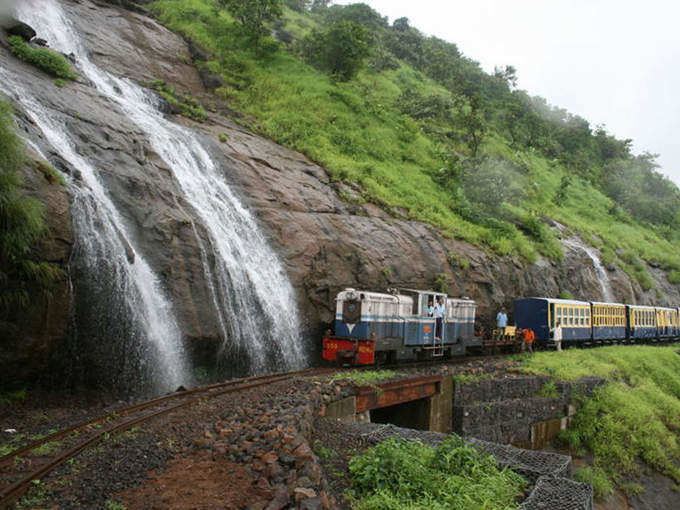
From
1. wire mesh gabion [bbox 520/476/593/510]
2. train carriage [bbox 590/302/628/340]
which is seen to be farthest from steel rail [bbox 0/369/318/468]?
train carriage [bbox 590/302/628/340]

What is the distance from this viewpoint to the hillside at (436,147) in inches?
1147

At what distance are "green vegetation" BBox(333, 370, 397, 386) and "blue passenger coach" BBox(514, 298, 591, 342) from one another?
12.7 m

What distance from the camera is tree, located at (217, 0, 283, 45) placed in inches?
1415

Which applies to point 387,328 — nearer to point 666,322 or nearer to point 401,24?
point 666,322

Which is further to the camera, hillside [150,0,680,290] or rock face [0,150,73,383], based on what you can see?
hillside [150,0,680,290]

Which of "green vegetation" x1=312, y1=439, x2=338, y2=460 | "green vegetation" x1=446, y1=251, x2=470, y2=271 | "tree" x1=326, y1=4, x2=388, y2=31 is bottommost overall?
"green vegetation" x1=312, y1=439, x2=338, y2=460

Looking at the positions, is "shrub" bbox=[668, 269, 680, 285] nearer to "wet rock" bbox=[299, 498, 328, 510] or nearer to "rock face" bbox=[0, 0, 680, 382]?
"rock face" bbox=[0, 0, 680, 382]

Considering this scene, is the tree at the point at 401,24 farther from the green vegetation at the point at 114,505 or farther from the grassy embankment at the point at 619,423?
the green vegetation at the point at 114,505

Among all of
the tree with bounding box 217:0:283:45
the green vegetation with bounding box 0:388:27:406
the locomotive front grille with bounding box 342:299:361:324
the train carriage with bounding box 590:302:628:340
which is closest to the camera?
the green vegetation with bounding box 0:388:27:406

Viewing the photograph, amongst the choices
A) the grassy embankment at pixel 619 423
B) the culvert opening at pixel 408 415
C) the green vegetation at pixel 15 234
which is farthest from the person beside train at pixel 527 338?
the green vegetation at pixel 15 234

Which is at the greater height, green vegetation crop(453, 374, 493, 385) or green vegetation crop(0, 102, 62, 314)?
green vegetation crop(0, 102, 62, 314)

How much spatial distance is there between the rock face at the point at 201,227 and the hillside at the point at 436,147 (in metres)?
→ 1.95

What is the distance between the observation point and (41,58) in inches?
754

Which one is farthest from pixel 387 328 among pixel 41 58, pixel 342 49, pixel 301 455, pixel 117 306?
pixel 342 49
